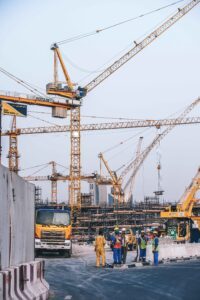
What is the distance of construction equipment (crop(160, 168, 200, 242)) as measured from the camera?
55.2 meters

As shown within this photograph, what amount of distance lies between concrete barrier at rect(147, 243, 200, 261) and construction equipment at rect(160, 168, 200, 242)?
15.3 metres

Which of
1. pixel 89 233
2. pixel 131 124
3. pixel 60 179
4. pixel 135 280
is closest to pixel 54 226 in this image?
pixel 135 280

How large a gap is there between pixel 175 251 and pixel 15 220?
24.2 m

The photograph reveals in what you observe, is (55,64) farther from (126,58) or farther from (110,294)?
(110,294)

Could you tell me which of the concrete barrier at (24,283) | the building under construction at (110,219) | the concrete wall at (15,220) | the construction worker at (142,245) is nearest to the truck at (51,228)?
the construction worker at (142,245)

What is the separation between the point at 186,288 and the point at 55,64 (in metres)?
77.4

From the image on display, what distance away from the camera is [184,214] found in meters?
58.7

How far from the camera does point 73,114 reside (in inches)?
3627

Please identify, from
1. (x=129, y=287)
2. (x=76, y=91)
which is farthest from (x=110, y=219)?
(x=129, y=287)

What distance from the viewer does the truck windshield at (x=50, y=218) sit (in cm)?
3541

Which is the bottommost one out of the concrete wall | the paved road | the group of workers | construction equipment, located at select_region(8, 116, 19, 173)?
the paved road

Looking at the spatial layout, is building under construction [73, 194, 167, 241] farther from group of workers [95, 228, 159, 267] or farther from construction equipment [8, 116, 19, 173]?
group of workers [95, 228, 159, 267]

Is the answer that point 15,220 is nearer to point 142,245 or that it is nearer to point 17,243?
point 17,243

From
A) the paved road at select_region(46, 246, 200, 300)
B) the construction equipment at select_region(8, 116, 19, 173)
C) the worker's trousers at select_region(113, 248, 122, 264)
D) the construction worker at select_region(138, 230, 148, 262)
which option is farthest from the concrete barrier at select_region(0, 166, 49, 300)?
the construction equipment at select_region(8, 116, 19, 173)
